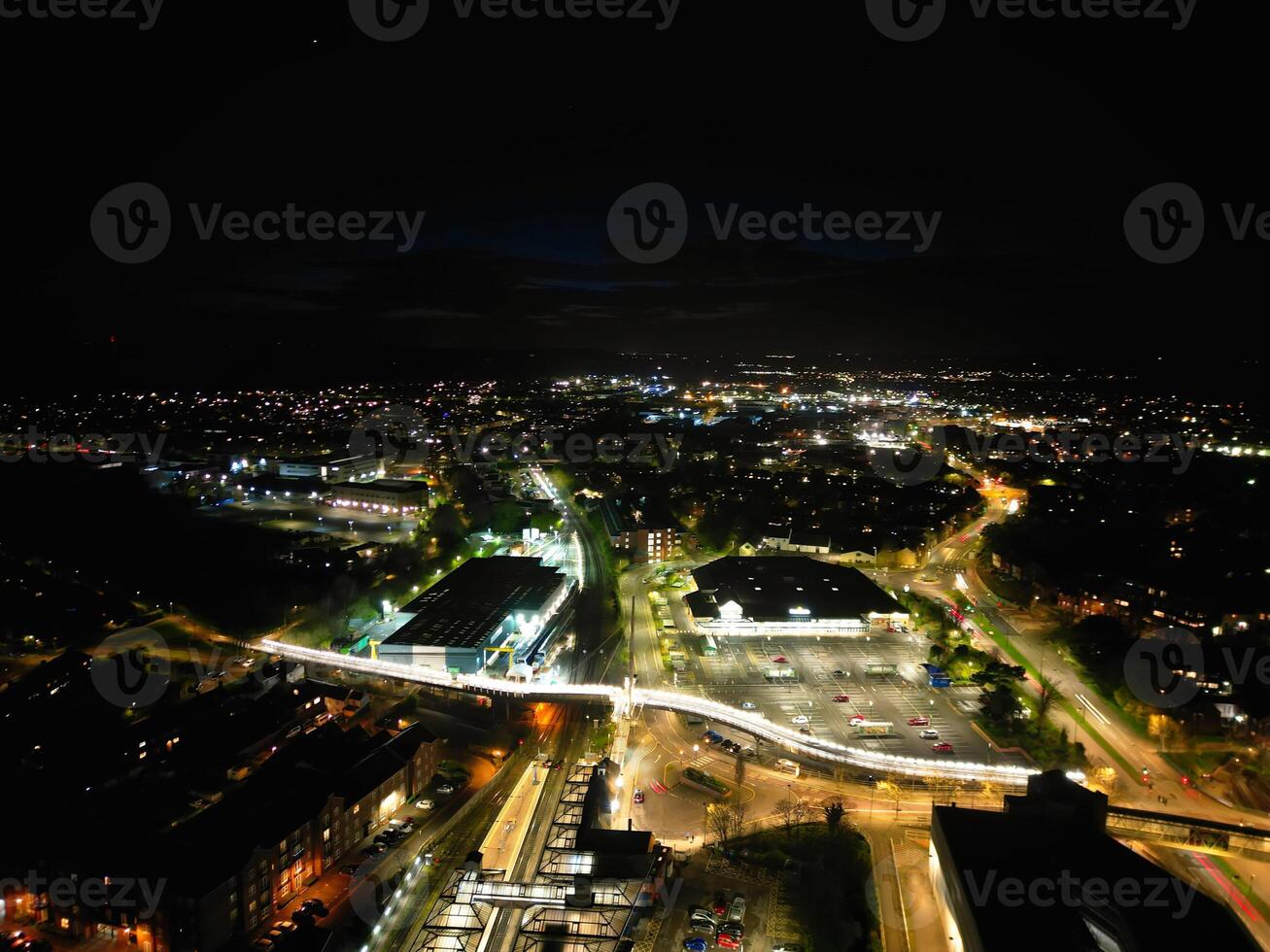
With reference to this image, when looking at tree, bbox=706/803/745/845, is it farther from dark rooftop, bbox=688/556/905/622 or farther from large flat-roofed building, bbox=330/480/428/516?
large flat-roofed building, bbox=330/480/428/516

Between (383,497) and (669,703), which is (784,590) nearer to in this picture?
(669,703)

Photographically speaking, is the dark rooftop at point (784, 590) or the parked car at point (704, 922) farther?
the dark rooftop at point (784, 590)

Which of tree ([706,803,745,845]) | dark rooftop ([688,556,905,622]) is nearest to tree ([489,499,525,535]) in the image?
dark rooftop ([688,556,905,622])

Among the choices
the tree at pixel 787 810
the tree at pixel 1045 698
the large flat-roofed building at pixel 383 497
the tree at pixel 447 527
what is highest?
the large flat-roofed building at pixel 383 497

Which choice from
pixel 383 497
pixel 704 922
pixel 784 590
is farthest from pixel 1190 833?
pixel 383 497

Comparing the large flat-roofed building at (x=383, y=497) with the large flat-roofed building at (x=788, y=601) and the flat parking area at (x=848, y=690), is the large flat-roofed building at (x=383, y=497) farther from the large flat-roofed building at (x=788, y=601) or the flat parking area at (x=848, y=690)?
the flat parking area at (x=848, y=690)

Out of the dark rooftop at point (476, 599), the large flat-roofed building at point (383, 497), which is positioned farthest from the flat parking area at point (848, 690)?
the large flat-roofed building at point (383, 497)
